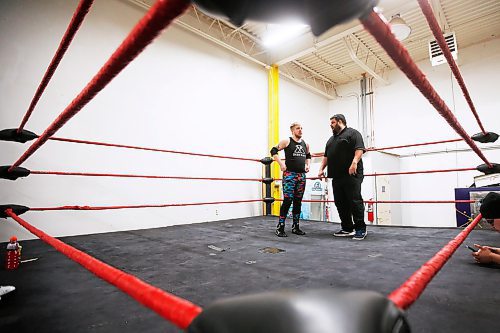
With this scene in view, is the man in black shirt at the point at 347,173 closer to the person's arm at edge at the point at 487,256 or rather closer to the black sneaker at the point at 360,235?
the black sneaker at the point at 360,235

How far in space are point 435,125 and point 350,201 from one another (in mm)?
4791

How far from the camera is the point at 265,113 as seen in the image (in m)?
5.97

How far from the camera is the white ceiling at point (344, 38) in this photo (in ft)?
15.9

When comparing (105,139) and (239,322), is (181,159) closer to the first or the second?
(105,139)

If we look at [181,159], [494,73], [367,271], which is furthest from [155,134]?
[494,73]

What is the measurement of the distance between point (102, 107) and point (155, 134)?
0.80 meters

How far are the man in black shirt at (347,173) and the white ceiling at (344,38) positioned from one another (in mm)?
2767

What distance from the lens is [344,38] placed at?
222 inches

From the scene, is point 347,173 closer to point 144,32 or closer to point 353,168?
point 353,168

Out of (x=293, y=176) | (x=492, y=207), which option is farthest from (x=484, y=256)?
(x=293, y=176)

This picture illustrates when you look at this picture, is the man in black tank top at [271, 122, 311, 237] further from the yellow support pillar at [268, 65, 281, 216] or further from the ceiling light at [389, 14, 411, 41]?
the ceiling light at [389, 14, 411, 41]

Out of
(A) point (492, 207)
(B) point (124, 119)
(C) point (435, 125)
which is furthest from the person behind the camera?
(C) point (435, 125)

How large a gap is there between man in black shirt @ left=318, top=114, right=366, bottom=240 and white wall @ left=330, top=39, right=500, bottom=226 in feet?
10.6

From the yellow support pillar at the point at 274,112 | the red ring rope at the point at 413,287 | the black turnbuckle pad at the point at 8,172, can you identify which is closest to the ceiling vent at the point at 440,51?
the yellow support pillar at the point at 274,112
